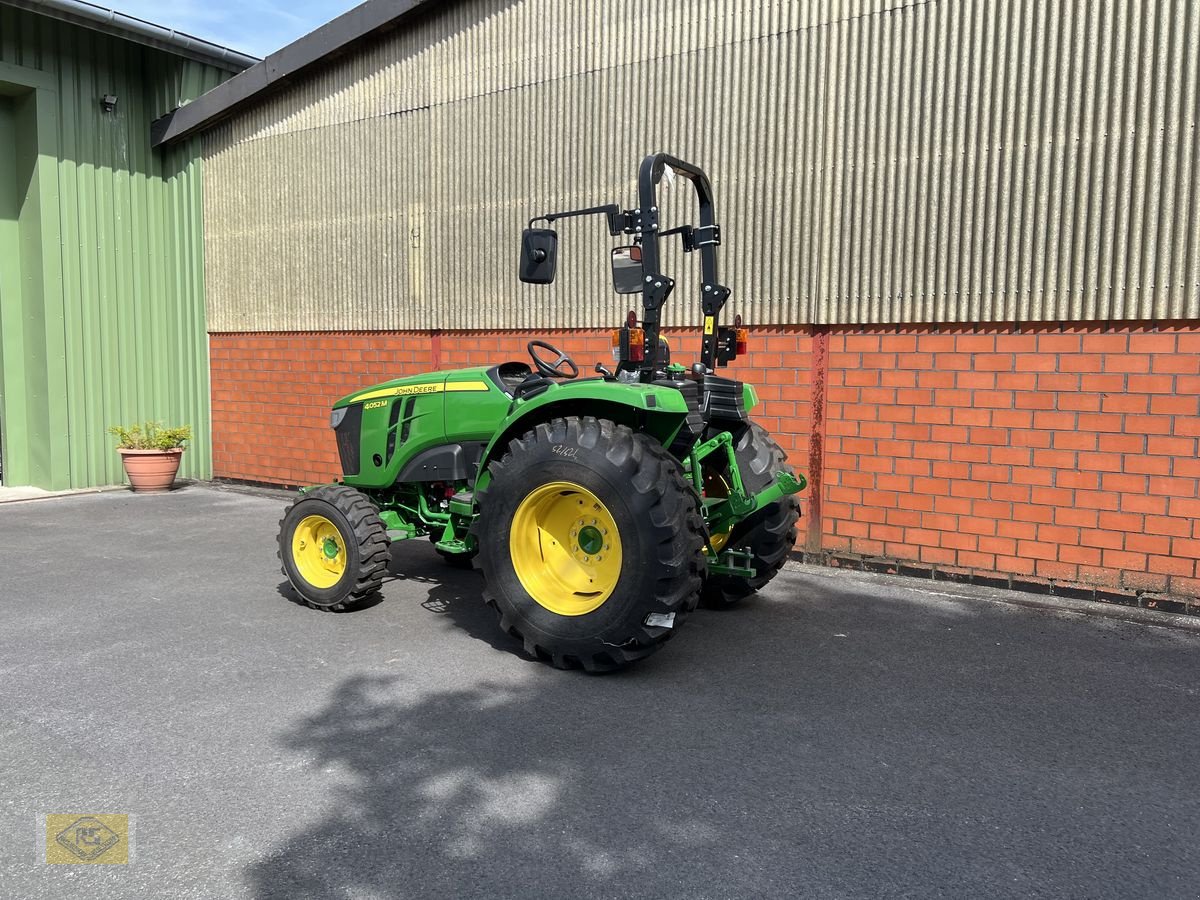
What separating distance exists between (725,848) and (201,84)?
11069 millimetres

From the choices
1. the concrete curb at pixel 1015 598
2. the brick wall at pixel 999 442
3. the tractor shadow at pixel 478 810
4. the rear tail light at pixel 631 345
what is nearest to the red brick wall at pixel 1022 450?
the brick wall at pixel 999 442

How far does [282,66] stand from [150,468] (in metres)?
4.67

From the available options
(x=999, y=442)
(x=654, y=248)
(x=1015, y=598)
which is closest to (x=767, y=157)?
(x=999, y=442)

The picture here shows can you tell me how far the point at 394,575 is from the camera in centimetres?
636

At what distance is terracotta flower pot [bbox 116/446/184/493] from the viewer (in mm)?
10156

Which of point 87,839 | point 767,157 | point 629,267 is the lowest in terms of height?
point 87,839

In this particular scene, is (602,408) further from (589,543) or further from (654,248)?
(654,248)

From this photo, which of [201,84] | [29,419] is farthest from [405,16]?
[29,419]

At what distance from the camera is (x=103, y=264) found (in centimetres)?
1041

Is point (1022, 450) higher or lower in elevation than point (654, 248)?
lower

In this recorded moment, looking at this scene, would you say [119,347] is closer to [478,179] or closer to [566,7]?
[478,179]

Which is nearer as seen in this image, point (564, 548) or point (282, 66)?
point (564, 548)

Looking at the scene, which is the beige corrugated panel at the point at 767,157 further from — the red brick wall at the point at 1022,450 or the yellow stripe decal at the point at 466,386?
the yellow stripe decal at the point at 466,386

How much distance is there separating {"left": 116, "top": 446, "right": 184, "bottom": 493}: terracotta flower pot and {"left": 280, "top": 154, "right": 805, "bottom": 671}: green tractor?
5381 mm
